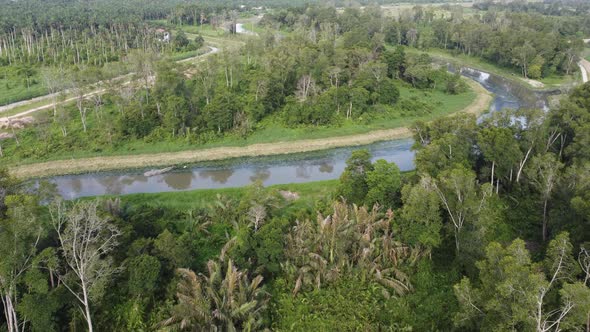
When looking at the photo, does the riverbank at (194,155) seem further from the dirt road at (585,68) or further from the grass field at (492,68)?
the dirt road at (585,68)

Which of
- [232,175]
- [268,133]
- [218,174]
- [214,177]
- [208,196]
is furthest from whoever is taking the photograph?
[268,133]

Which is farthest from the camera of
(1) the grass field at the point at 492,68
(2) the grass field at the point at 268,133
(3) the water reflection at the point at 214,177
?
(1) the grass field at the point at 492,68

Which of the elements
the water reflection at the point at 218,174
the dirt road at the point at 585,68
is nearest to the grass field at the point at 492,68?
the dirt road at the point at 585,68

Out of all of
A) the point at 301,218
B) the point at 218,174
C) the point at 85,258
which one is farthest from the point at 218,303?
the point at 218,174

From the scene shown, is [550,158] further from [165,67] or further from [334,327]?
[165,67]

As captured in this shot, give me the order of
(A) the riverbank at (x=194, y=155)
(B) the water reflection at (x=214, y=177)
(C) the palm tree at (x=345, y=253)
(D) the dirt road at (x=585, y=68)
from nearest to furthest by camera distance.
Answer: (C) the palm tree at (x=345, y=253)
(B) the water reflection at (x=214, y=177)
(A) the riverbank at (x=194, y=155)
(D) the dirt road at (x=585, y=68)

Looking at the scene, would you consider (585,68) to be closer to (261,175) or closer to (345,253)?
(261,175)

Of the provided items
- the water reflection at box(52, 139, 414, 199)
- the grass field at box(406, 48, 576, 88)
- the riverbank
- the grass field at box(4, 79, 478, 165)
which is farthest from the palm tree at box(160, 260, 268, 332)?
the grass field at box(406, 48, 576, 88)
